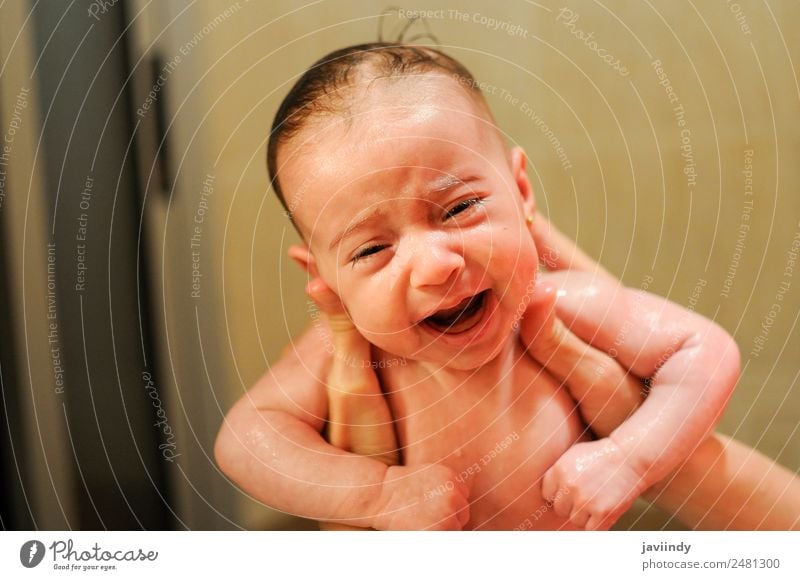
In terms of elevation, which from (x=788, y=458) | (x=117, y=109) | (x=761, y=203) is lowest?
(x=788, y=458)

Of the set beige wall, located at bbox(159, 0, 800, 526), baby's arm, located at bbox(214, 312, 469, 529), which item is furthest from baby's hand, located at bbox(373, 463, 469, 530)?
beige wall, located at bbox(159, 0, 800, 526)

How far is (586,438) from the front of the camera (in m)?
0.51

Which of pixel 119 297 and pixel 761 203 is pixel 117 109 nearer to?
pixel 119 297

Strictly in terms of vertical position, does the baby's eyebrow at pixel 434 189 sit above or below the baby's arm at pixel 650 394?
above

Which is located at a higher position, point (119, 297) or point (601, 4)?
point (601, 4)

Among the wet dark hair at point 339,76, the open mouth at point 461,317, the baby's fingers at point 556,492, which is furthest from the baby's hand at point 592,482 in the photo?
the wet dark hair at point 339,76

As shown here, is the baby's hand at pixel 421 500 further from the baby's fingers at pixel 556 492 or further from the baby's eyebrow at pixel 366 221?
the baby's eyebrow at pixel 366 221

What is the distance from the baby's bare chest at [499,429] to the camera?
20.3 inches

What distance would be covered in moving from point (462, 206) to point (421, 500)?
0.19 meters

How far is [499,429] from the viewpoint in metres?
0.52

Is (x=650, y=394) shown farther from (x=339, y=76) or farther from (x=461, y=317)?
(x=339, y=76)

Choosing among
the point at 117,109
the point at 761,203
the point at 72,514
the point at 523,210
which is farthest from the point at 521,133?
the point at 72,514

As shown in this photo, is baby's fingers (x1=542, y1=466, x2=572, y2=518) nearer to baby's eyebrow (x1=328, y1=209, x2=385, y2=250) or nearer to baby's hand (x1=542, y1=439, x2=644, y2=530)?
baby's hand (x1=542, y1=439, x2=644, y2=530)

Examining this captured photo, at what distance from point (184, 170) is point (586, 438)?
322mm
